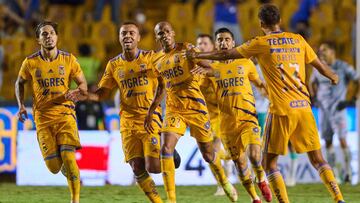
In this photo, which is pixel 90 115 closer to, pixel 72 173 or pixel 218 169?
pixel 218 169

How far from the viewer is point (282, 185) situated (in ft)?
36.8

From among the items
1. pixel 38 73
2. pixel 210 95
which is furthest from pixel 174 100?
pixel 210 95

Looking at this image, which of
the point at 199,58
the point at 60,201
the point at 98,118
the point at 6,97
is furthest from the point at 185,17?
the point at 199,58

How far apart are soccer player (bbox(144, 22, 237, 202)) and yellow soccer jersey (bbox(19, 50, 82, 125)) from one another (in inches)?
44.9

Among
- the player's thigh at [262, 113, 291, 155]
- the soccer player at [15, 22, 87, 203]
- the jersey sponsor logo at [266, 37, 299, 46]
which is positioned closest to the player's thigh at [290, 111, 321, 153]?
the player's thigh at [262, 113, 291, 155]

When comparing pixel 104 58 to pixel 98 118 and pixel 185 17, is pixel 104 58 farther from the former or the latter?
pixel 98 118

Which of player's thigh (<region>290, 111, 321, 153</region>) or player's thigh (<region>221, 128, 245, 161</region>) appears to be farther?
player's thigh (<region>221, 128, 245, 161</region>)

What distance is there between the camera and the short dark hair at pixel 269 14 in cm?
1084

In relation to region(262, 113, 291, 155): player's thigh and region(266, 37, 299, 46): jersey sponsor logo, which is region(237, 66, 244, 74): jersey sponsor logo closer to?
region(262, 113, 291, 155): player's thigh

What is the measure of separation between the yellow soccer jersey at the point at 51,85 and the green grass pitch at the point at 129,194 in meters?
1.87

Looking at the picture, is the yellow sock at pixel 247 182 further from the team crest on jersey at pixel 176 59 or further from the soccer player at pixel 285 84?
the soccer player at pixel 285 84

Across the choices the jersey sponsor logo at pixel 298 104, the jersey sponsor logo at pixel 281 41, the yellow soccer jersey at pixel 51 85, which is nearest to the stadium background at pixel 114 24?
the yellow soccer jersey at pixel 51 85

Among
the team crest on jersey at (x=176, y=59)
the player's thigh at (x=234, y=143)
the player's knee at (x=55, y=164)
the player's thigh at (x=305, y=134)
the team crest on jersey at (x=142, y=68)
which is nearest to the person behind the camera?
the player's thigh at (x=305, y=134)

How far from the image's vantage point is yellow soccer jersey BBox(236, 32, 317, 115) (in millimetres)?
10922
